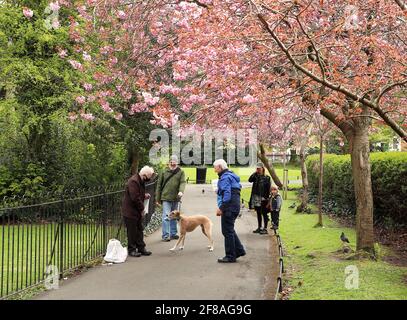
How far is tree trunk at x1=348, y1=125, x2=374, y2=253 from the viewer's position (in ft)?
31.9

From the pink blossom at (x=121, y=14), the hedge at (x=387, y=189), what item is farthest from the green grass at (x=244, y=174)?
the pink blossom at (x=121, y=14)

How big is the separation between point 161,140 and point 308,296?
44.3 feet

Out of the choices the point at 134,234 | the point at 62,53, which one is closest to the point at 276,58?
the point at 134,234

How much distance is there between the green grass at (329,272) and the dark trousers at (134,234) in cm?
300

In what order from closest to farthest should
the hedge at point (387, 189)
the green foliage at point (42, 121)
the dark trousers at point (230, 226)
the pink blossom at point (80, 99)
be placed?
the dark trousers at point (230, 226) → the hedge at point (387, 189) → the pink blossom at point (80, 99) → the green foliage at point (42, 121)

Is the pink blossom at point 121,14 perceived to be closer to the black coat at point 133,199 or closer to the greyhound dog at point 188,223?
the black coat at point 133,199

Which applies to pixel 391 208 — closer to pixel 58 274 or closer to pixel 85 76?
pixel 58 274

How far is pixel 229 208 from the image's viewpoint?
362 inches

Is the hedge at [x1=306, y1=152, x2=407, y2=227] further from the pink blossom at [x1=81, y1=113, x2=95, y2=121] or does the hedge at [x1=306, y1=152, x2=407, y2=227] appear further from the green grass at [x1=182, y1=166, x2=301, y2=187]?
the green grass at [x1=182, y1=166, x2=301, y2=187]

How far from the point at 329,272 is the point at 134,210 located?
3934 millimetres

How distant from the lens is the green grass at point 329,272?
A: 725 centimetres

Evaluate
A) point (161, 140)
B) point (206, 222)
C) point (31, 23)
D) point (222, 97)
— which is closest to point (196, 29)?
point (222, 97)

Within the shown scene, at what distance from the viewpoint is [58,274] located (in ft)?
26.8

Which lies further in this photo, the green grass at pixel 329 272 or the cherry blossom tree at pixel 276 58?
the cherry blossom tree at pixel 276 58
